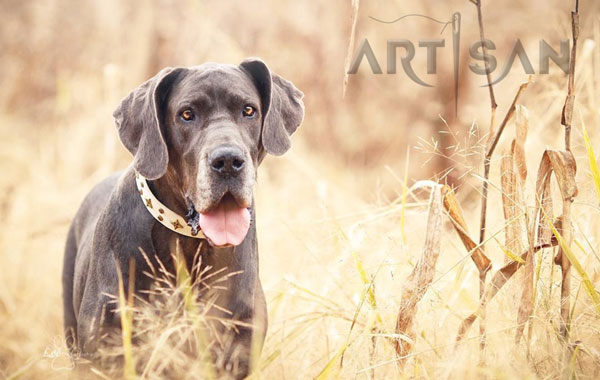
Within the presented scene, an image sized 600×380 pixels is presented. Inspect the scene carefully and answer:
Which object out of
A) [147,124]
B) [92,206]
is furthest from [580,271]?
[92,206]

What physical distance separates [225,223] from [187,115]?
1.86 feet

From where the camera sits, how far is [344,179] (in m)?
7.83

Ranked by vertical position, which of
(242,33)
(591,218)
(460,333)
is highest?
(242,33)

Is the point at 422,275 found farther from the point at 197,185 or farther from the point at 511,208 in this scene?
the point at 197,185

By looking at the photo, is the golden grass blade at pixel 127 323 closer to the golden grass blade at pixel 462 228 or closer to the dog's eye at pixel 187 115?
the dog's eye at pixel 187 115

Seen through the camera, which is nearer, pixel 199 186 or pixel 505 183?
pixel 199 186

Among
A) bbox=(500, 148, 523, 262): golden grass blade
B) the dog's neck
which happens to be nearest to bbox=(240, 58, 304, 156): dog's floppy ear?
the dog's neck

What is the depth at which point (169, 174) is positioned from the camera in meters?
3.21

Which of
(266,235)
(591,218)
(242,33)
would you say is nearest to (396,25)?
(242,33)

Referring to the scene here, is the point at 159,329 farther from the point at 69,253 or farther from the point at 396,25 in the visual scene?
the point at 396,25

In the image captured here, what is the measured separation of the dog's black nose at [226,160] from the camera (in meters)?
2.89

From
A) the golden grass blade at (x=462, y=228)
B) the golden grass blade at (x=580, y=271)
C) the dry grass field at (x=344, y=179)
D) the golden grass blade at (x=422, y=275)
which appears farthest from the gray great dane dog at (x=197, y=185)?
the golden grass blade at (x=580, y=271)

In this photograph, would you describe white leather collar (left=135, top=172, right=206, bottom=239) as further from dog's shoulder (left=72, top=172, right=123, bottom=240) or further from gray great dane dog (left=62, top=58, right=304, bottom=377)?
dog's shoulder (left=72, top=172, right=123, bottom=240)

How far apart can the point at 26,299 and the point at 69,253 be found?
3.73 ft
